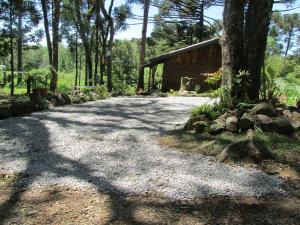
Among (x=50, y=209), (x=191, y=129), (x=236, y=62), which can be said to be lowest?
(x=50, y=209)

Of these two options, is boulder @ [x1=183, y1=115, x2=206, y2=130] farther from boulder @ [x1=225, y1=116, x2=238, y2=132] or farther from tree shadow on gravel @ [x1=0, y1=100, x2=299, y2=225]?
tree shadow on gravel @ [x1=0, y1=100, x2=299, y2=225]

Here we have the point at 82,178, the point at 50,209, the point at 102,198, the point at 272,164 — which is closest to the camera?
the point at 50,209

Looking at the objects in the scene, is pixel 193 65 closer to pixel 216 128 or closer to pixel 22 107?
pixel 22 107

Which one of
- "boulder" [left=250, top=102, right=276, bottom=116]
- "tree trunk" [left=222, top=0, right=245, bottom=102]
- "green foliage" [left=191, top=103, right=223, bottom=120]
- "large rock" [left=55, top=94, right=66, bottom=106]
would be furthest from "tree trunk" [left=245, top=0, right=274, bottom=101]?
"large rock" [left=55, top=94, right=66, bottom=106]

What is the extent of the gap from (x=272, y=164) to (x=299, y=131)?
1356 mm

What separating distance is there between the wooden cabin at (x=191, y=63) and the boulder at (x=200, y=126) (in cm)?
1412

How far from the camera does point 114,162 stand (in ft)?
17.0

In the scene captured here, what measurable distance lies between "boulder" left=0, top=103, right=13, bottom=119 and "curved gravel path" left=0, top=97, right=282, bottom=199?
0.54m

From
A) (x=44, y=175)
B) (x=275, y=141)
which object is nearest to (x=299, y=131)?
(x=275, y=141)

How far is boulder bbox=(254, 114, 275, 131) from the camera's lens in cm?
592

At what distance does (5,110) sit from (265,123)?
6215mm

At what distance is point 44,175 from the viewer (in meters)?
4.62

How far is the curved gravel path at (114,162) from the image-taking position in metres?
4.24

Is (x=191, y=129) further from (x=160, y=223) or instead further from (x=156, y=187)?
(x=160, y=223)
